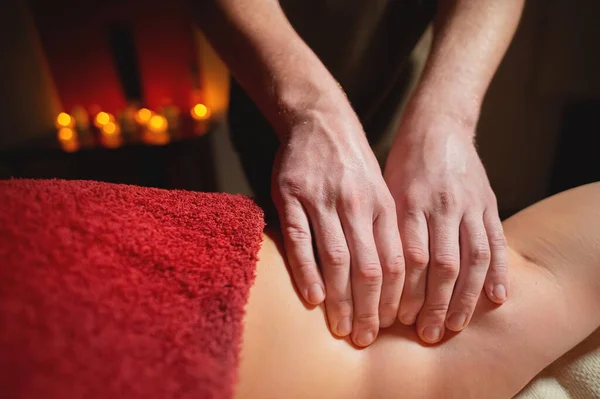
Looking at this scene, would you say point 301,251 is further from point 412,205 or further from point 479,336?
point 479,336

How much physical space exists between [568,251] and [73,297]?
0.60 meters

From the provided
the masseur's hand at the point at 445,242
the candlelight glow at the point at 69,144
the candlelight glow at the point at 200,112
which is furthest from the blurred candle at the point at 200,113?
the masseur's hand at the point at 445,242

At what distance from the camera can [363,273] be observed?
57 centimetres

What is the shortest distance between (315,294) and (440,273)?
0.16m

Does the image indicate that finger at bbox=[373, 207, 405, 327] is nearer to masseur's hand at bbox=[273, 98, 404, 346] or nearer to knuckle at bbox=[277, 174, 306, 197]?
masseur's hand at bbox=[273, 98, 404, 346]

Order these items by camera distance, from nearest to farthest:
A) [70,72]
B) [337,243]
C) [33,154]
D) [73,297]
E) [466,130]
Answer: [73,297]
[337,243]
[466,130]
[33,154]
[70,72]

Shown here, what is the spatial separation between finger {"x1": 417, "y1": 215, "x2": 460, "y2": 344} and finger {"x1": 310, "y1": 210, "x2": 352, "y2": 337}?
10 cm

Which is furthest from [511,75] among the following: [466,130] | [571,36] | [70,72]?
[70,72]

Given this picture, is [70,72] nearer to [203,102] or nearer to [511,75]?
[203,102]

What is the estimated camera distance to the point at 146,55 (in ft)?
6.93

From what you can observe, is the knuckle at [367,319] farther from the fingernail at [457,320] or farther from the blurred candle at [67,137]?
the blurred candle at [67,137]

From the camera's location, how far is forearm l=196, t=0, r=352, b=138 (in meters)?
0.70

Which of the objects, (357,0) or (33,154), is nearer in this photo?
(357,0)

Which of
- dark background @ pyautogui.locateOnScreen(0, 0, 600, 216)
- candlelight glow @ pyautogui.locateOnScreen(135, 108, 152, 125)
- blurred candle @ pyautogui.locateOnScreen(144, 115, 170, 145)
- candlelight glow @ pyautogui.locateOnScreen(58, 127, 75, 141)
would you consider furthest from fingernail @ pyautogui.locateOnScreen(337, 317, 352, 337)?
candlelight glow @ pyautogui.locateOnScreen(58, 127, 75, 141)
